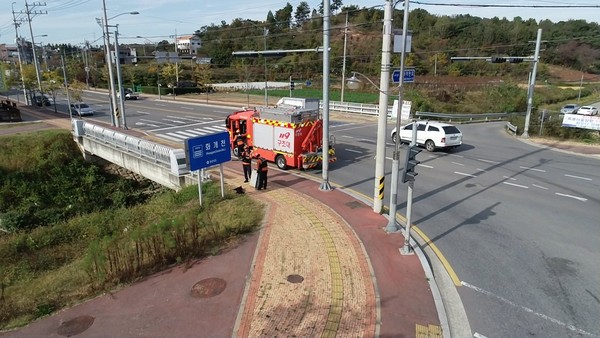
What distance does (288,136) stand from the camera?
18703 mm

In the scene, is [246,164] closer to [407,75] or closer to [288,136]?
[288,136]

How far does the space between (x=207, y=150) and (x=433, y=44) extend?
4241 inches

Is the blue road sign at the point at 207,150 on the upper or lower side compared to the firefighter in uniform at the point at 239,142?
upper

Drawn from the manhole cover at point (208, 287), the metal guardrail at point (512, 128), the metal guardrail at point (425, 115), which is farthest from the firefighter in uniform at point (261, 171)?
the metal guardrail at point (425, 115)

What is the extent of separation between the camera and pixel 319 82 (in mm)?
81062

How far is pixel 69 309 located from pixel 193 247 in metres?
3.31

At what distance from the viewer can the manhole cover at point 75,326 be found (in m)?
7.59

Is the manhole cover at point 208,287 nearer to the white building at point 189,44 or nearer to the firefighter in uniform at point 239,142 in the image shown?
the firefighter in uniform at point 239,142

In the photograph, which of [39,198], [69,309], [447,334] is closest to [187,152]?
[69,309]

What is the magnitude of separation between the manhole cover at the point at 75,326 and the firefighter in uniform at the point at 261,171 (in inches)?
352

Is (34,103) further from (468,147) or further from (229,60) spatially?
(229,60)

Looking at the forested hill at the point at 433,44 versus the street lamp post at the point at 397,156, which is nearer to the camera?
the street lamp post at the point at 397,156

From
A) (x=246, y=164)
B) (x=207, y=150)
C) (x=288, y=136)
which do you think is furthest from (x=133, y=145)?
(x=207, y=150)

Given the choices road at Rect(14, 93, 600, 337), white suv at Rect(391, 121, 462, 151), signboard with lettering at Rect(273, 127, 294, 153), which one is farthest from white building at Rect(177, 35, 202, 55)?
signboard with lettering at Rect(273, 127, 294, 153)
